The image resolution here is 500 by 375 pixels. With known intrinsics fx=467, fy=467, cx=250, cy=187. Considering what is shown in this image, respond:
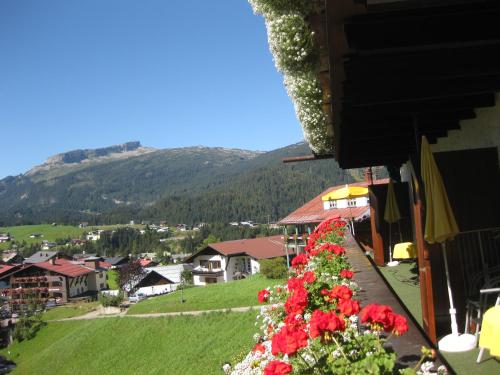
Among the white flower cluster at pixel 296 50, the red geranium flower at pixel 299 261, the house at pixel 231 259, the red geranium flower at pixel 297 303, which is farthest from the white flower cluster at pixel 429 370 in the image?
the house at pixel 231 259

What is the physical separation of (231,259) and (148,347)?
95.4ft

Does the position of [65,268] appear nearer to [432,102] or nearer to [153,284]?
[153,284]

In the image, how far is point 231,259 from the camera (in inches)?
2344

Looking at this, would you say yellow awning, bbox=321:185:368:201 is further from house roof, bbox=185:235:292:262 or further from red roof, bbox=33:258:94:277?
red roof, bbox=33:258:94:277

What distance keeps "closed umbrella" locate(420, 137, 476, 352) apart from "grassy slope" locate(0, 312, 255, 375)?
19.4 m

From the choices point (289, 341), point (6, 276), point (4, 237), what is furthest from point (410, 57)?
point (4, 237)

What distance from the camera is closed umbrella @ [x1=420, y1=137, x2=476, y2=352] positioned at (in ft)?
12.6

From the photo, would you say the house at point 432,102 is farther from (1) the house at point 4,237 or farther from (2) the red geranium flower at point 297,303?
(1) the house at point 4,237

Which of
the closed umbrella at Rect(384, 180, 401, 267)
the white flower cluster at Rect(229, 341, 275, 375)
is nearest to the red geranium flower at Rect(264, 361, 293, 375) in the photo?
the white flower cluster at Rect(229, 341, 275, 375)

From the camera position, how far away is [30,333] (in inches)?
1890

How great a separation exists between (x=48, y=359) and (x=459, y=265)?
3875 cm

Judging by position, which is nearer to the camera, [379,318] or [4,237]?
[379,318]

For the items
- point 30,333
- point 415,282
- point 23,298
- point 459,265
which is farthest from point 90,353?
point 23,298

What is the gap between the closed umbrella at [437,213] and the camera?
12.6 feet
